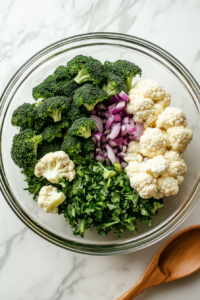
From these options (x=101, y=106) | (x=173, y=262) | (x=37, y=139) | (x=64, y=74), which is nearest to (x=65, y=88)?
(x=64, y=74)

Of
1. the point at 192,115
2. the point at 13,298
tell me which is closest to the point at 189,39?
the point at 192,115

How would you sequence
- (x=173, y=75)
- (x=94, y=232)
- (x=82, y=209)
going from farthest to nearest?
(x=173, y=75), (x=94, y=232), (x=82, y=209)

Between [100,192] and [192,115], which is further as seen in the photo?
[192,115]

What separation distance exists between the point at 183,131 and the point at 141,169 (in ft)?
1.15

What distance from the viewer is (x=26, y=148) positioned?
1.51m

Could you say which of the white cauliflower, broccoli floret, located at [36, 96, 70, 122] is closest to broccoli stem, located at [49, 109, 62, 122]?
broccoli floret, located at [36, 96, 70, 122]

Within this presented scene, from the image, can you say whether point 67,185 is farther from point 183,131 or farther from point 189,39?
point 189,39

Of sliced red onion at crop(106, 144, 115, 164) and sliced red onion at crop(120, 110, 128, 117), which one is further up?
sliced red onion at crop(120, 110, 128, 117)

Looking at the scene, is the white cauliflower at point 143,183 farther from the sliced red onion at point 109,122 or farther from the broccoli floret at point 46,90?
the broccoli floret at point 46,90

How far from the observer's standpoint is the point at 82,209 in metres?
1.51

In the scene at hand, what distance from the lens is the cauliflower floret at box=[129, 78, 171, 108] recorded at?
1.60 metres

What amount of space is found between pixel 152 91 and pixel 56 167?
777 millimetres

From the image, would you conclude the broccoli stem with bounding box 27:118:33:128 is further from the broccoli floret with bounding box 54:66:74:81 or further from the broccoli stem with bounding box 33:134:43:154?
the broccoli floret with bounding box 54:66:74:81

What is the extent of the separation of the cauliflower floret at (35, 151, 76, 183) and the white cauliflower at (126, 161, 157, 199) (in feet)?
1.20
